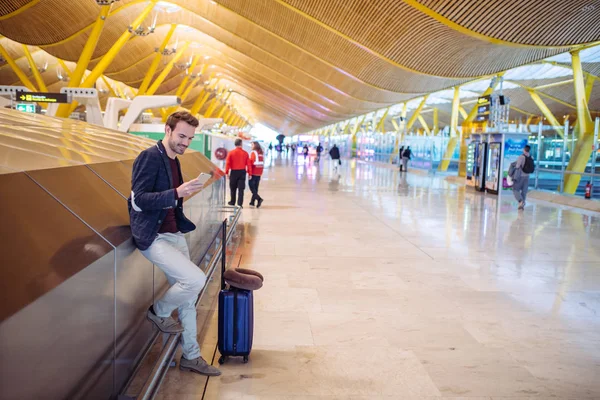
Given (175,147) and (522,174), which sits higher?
(175,147)

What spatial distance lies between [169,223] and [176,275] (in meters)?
0.33

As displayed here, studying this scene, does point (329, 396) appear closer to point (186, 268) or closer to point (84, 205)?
point (186, 268)

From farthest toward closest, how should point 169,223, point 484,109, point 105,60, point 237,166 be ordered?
1. point 105,60
2. point 484,109
3. point 237,166
4. point 169,223

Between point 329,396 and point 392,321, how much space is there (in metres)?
1.79

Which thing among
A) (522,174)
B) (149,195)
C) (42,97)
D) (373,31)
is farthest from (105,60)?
(149,195)

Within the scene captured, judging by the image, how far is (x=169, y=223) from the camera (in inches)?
153

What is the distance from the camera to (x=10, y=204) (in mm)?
2600

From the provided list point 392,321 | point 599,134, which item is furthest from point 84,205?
point 599,134

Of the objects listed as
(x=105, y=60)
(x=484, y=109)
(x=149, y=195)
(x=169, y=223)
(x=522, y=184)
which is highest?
(x=105, y=60)

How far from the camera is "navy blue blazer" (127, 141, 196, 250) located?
11.6 ft

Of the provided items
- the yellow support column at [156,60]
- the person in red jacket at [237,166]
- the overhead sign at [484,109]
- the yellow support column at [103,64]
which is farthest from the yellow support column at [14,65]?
the person in red jacket at [237,166]

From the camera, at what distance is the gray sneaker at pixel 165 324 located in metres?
3.90

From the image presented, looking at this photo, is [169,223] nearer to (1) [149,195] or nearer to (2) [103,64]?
(1) [149,195]

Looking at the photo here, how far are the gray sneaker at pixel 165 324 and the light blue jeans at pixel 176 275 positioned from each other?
0.03 meters
